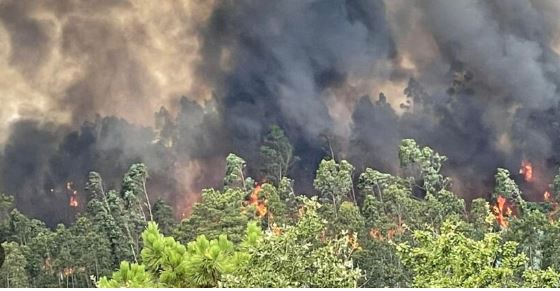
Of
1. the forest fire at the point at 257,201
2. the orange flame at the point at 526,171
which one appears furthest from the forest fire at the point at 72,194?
the orange flame at the point at 526,171

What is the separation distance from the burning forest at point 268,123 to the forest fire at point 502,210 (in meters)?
0.02

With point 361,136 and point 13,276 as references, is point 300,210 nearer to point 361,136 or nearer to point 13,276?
point 361,136

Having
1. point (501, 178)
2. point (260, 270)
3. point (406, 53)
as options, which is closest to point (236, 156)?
point (406, 53)

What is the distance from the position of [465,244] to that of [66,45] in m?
6.56

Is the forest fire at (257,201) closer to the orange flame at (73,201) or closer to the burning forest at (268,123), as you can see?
the burning forest at (268,123)

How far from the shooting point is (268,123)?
1351cm

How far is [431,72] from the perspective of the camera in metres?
13.6

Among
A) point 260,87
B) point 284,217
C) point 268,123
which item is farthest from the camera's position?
point 260,87

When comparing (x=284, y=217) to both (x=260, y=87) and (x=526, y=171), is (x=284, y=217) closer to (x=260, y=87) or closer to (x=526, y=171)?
(x=260, y=87)

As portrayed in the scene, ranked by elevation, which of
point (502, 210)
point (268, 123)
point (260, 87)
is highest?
point (260, 87)

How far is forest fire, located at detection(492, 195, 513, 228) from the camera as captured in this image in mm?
13375

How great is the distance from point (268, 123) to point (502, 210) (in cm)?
326

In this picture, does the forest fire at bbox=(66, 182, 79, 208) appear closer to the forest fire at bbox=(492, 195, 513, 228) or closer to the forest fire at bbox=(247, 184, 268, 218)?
the forest fire at bbox=(247, 184, 268, 218)

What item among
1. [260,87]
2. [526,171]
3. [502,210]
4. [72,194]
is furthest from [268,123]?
[526,171]
